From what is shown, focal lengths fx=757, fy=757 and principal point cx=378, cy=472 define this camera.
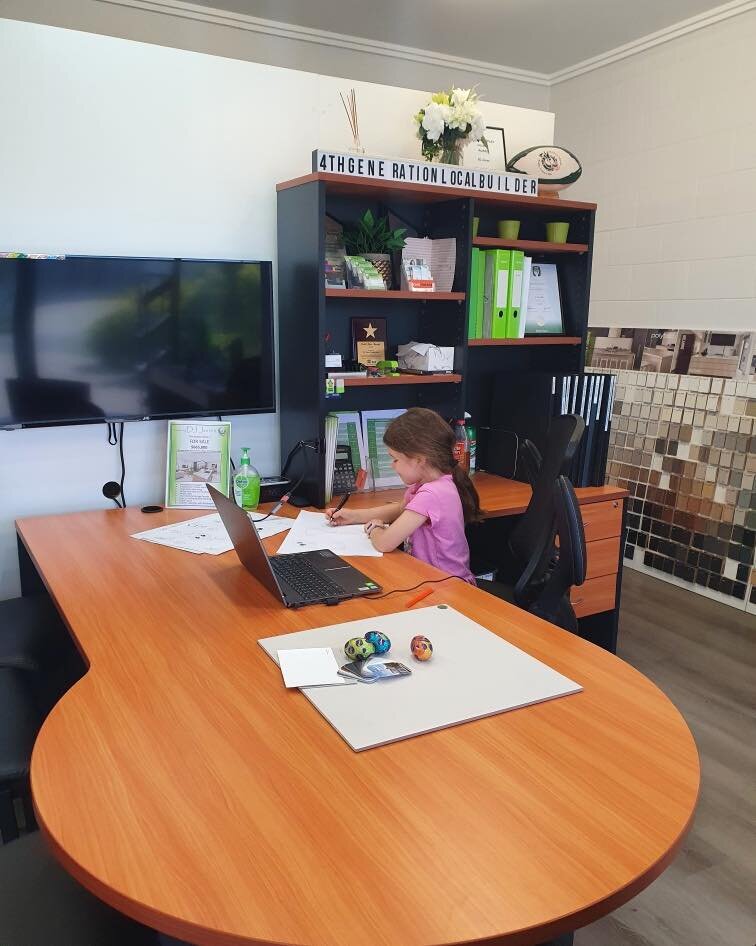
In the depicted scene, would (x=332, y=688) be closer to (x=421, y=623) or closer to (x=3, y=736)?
(x=421, y=623)

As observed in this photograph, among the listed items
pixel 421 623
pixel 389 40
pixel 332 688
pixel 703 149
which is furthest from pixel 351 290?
pixel 389 40

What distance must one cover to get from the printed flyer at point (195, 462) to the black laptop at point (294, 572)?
2.11ft

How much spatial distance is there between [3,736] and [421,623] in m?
0.93

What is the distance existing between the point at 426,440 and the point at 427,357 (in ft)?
2.09

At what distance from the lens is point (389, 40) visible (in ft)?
15.5

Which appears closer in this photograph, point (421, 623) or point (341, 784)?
point (341, 784)

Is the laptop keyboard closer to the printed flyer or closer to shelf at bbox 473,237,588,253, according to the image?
the printed flyer

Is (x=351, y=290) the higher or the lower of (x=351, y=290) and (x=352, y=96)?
the lower

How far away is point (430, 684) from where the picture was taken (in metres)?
1.34

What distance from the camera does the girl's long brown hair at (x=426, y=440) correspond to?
2285 millimetres

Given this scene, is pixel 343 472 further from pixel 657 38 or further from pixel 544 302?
pixel 657 38

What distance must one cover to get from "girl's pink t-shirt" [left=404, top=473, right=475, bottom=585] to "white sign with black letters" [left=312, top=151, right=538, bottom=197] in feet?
3.55

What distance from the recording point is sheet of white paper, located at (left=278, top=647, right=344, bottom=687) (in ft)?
4.42

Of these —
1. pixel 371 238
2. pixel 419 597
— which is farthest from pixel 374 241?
pixel 419 597
